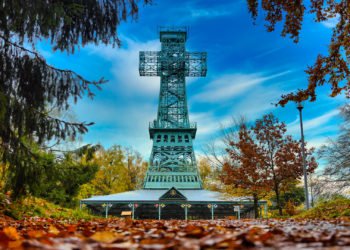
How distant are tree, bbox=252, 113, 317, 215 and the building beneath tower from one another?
10.2ft

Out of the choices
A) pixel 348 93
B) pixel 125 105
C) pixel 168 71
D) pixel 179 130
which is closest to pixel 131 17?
pixel 348 93

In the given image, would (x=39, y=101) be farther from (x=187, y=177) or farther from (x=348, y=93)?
(x=187, y=177)

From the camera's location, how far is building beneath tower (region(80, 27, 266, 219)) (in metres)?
21.3

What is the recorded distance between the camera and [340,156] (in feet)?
58.4

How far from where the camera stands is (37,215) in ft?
23.6

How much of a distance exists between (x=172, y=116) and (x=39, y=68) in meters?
28.6

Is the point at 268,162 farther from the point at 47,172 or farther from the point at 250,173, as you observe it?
the point at 47,172

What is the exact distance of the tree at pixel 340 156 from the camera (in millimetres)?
17516

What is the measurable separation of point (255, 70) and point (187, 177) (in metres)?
15.8

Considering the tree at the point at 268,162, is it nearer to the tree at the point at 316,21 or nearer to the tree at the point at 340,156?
the tree at the point at 340,156

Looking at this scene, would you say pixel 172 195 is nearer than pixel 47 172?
No

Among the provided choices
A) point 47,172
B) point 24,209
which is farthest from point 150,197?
point 47,172

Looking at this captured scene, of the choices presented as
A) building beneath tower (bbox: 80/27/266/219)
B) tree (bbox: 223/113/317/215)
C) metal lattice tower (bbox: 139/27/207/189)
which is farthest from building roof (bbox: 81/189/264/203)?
tree (bbox: 223/113/317/215)

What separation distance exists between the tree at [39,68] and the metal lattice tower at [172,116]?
2062 cm
